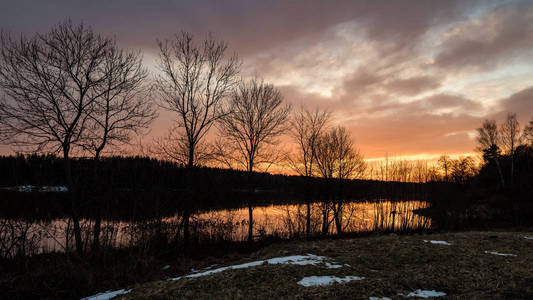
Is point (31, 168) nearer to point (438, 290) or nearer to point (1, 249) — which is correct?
point (1, 249)

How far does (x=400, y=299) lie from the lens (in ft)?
13.7

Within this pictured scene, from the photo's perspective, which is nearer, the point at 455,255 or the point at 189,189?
the point at 455,255

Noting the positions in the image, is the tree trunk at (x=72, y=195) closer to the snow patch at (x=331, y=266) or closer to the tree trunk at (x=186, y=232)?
the tree trunk at (x=186, y=232)

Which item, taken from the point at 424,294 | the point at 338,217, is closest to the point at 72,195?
the point at 424,294

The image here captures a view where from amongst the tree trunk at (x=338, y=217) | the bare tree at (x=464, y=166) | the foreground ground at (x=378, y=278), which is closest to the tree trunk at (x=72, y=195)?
the foreground ground at (x=378, y=278)

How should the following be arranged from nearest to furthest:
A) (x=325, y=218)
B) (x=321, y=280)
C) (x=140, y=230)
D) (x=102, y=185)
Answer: (x=321, y=280) < (x=140, y=230) < (x=102, y=185) < (x=325, y=218)

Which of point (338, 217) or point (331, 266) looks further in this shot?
point (338, 217)

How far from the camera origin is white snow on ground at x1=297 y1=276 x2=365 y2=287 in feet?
15.8

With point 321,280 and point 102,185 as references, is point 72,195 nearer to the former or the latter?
point 102,185

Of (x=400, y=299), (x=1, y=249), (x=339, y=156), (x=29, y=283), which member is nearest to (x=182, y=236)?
(x=1, y=249)

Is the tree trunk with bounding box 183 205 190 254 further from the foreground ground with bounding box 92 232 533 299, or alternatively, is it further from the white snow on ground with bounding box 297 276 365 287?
the white snow on ground with bounding box 297 276 365 287

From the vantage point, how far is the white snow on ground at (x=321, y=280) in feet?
15.8

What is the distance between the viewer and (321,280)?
16.3 ft

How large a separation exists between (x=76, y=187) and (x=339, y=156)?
48.0ft
